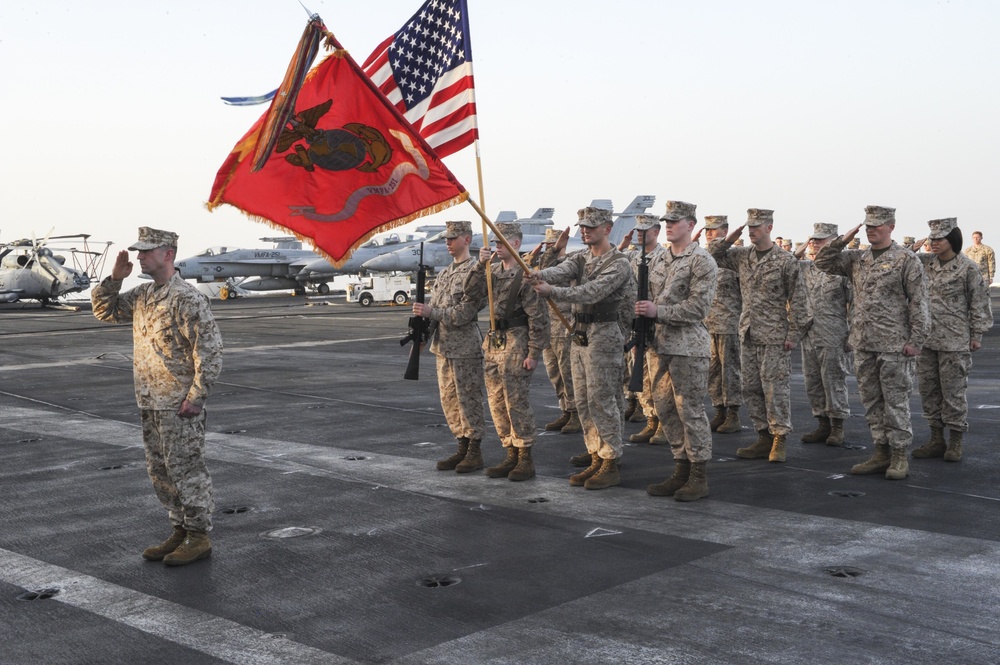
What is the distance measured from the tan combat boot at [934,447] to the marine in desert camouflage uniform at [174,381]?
5.85 metres

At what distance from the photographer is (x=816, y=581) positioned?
5016 millimetres

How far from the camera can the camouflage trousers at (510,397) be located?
305 inches

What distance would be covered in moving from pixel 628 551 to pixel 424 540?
48.8 inches

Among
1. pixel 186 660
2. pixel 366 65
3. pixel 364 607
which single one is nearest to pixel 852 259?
pixel 366 65

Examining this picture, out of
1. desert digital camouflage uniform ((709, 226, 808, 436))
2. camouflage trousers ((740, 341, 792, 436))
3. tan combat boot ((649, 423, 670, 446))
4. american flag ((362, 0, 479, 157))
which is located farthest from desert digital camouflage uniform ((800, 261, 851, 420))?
american flag ((362, 0, 479, 157))

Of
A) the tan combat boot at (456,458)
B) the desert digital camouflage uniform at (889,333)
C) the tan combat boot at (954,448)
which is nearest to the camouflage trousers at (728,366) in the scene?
the desert digital camouflage uniform at (889,333)

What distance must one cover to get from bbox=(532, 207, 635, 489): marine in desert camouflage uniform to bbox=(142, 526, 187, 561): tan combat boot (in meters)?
2.94

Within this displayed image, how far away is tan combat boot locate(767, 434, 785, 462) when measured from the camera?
8180mm

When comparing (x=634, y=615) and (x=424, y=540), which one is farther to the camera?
(x=424, y=540)

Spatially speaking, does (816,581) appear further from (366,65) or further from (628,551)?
(366,65)

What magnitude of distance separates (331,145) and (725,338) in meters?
4.46

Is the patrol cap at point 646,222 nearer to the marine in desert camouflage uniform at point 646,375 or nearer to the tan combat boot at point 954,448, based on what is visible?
the marine in desert camouflage uniform at point 646,375

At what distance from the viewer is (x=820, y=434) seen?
9.24m

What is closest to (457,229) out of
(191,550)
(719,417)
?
(191,550)
